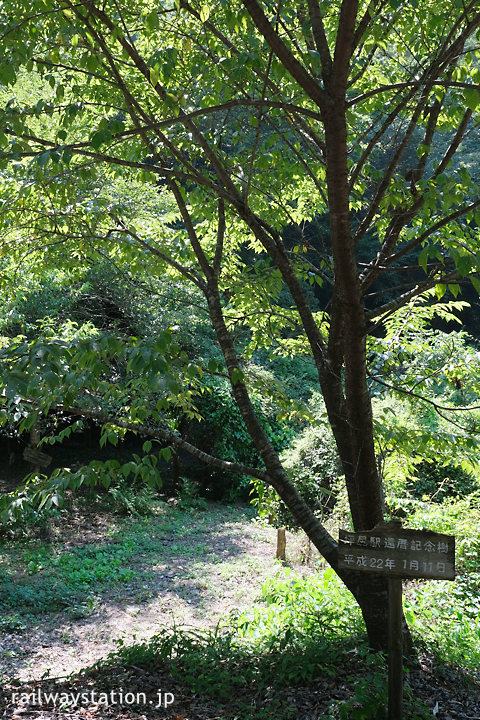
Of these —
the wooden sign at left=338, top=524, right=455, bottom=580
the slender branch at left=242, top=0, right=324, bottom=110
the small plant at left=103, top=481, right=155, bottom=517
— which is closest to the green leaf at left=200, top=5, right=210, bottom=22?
the slender branch at left=242, top=0, right=324, bottom=110

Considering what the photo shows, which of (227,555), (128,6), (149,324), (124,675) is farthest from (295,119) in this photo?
(149,324)

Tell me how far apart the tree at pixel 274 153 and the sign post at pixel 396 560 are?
1.82 feet

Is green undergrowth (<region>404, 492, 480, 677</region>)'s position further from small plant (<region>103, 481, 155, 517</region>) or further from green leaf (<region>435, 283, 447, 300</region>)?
small plant (<region>103, 481, 155, 517</region>)

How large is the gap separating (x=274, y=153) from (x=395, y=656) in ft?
10.7

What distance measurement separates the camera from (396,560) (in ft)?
9.05

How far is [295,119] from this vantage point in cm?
374

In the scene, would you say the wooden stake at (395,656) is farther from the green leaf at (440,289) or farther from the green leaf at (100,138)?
the green leaf at (100,138)

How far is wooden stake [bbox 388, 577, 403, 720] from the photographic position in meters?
2.63

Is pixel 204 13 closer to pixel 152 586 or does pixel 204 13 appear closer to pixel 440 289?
pixel 440 289

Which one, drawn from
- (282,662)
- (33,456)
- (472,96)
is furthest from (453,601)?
(472,96)

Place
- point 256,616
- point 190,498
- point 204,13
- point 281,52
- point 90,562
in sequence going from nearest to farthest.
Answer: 1. point 281,52
2. point 204,13
3. point 256,616
4. point 90,562
5. point 190,498

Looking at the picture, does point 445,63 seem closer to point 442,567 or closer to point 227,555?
point 442,567

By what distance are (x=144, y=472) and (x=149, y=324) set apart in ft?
29.6

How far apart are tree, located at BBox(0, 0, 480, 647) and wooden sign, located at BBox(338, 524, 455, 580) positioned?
0.55 metres
